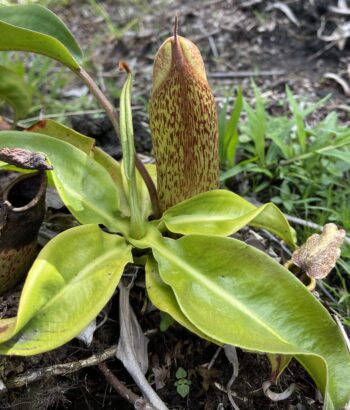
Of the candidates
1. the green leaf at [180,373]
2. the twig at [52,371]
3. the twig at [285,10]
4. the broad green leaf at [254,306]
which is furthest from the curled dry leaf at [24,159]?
the twig at [285,10]

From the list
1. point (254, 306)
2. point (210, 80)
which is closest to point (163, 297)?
point (254, 306)

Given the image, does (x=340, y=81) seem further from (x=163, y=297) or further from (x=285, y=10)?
(x=163, y=297)

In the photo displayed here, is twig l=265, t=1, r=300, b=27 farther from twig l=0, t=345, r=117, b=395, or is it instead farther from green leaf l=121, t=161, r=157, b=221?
twig l=0, t=345, r=117, b=395

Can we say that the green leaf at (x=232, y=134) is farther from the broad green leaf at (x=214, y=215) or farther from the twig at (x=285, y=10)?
the twig at (x=285, y=10)

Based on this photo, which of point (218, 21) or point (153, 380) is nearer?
point (153, 380)

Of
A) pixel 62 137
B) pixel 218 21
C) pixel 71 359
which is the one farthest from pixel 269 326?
pixel 218 21

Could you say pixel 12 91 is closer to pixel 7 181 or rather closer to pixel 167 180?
pixel 7 181
